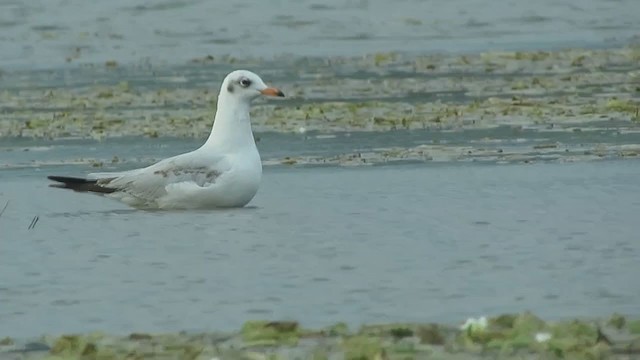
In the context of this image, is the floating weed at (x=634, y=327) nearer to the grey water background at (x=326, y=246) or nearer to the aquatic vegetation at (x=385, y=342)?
the aquatic vegetation at (x=385, y=342)

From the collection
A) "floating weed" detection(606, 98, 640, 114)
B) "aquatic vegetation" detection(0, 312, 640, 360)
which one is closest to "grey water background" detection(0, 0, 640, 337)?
"aquatic vegetation" detection(0, 312, 640, 360)

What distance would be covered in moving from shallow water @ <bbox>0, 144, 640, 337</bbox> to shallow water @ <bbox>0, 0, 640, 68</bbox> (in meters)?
14.7

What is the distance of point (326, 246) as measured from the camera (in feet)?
40.1

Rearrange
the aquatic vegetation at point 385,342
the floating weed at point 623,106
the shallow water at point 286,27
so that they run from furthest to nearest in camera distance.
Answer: the shallow water at point 286,27
the floating weed at point 623,106
the aquatic vegetation at point 385,342

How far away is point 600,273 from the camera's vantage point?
10.7 metres

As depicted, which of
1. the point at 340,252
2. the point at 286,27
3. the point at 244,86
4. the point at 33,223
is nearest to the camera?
the point at 340,252

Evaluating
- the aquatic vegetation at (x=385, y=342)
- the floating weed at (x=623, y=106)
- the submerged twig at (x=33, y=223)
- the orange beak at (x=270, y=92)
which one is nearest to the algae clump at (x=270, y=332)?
the aquatic vegetation at (x=385, y=342)

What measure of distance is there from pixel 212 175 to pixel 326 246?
2.40 metres

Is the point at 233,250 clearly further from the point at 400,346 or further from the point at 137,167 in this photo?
the point at 137,167

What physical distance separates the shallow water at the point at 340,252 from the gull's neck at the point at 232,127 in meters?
0.49

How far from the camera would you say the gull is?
14359 millimetres

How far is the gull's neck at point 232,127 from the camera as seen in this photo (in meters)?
14.7

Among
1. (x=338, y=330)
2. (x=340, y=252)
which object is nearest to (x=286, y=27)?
(x=340, y=252)

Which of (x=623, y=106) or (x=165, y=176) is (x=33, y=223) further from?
(x=623, y=106)
